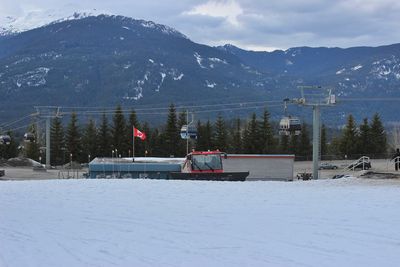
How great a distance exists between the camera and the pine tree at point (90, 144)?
101 meters

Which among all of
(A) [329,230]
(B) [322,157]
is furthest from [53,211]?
(B) [322,157]

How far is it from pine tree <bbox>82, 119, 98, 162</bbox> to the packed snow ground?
78.3 metres

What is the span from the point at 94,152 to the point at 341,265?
92435 millimetres

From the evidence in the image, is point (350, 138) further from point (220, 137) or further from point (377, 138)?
point (220, 137)


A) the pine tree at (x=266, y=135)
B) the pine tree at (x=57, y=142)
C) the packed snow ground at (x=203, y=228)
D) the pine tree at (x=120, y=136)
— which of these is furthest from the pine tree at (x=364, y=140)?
the packed snow ground at (x=203, y=228)

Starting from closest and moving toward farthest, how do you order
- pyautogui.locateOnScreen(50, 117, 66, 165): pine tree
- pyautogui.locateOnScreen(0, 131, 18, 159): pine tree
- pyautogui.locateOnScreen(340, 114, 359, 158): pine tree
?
1. pyautogui.locateOnScreen(50, 117, 66, 165): pine tree
2. pyautogui.locateOnScreen(340, 114, 359, 158): pine tree
3. pyautogui.locateOnScreen(0, 131, 18, 159): pine tree

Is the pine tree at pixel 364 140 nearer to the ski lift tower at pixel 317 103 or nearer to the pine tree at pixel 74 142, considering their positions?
the pine tree at pixel 74 142

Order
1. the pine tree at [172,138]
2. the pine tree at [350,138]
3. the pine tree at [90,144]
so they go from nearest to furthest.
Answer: the pine tree at [90,144] → the pine tree at [172,138] → the pine tree at [350,138]

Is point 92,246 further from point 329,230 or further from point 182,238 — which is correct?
point 329,230

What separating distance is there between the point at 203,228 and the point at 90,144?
294ft

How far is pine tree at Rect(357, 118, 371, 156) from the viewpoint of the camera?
353ft

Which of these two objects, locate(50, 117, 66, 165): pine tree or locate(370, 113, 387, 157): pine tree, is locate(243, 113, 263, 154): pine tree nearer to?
locate(370, 113, 387, 157): pine tree

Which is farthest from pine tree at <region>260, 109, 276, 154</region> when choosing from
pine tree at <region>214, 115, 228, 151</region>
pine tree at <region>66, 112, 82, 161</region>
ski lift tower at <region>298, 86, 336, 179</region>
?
ski lift tower at <region>298, 86, 336, 179</region>

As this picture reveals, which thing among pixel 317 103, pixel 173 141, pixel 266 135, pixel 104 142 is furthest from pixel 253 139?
pixel 317 103
